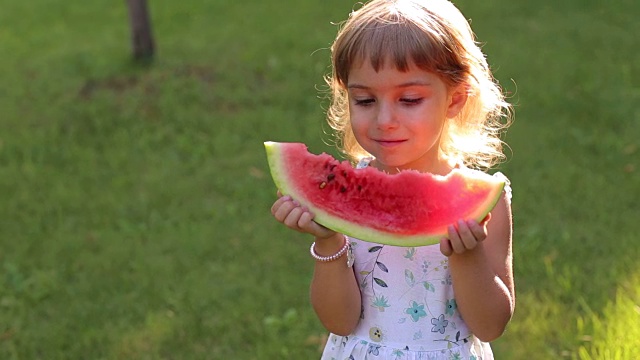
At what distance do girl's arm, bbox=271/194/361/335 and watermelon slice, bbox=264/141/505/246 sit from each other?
0.16 ft

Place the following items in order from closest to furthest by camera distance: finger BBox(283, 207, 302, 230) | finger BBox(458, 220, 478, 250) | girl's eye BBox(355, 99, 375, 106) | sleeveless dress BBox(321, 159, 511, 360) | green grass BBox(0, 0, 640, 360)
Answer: finger BBox(458, 220, 478, 250)
finger BBox(283, 207, 302, 230)
girl's eye BBox(355, 99, 375, 106)
sleeveless dress BBox(321, 159, 511, 360)
green grass BBox(0, 0, 640, 360)

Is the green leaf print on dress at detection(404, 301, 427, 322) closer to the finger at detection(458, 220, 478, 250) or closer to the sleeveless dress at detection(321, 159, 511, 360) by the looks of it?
the sleeveless dress at detection(321, 159, 511, 360)

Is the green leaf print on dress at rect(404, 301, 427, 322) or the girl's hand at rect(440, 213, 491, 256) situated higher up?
the girl's hand at rect(440, 213, 491, 256)

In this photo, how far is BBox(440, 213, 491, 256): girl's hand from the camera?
199 centimetres

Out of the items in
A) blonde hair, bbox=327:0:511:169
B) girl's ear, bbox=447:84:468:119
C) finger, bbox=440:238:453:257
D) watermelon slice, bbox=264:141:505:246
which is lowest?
watermelon slice, bbox=264:141:505:246

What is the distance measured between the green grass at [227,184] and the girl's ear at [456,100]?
1.38 m

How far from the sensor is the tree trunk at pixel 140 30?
A: 7.34m

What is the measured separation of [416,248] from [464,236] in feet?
1.28

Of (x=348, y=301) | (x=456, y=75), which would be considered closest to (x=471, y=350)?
(x=348, y=301)

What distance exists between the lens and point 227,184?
5.54 m

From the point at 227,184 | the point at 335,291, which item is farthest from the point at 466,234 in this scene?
the point at 227,184

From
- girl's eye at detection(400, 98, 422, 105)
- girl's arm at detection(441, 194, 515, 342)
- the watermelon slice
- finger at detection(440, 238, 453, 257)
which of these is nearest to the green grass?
girl's arm at detection(441, 194, 515, 342)

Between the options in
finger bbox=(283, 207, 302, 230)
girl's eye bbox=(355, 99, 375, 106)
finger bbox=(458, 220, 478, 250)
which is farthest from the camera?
girl's eye bbox=(355, 99, 375, 106)

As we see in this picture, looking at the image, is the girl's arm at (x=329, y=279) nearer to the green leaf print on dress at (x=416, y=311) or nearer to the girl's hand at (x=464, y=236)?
the green leaf print on dress at (x=416, y=311)
